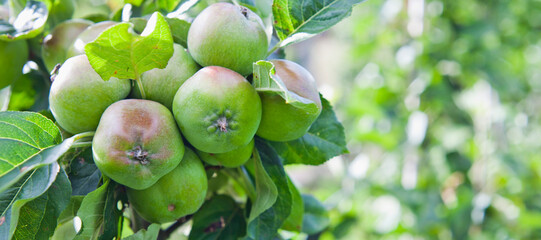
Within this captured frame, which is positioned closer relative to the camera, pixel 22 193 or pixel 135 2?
pixel 22 193

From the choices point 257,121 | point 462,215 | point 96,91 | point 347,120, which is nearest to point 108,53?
point 96,91

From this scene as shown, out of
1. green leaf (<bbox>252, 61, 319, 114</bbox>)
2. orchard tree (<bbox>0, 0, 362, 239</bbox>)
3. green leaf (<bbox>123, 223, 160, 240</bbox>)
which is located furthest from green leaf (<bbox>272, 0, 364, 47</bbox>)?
green leaf (<bbox>123, 223, 160, 240</bbox>)

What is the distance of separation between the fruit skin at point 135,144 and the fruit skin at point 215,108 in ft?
0.10

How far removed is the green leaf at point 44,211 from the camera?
640mm

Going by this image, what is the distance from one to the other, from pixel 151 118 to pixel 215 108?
0.29 ft

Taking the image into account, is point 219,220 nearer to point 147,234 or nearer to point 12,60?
point 147,234

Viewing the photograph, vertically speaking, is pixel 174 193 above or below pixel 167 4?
below

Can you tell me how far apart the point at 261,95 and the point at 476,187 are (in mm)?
2117

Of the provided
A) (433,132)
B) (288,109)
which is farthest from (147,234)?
(433,132)

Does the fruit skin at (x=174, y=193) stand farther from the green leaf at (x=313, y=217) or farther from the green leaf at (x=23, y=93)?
the green leaf at (x=313, y=217)

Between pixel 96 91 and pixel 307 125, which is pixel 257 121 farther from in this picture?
pixel 96 91

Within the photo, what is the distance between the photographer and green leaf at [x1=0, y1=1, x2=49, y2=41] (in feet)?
2.60

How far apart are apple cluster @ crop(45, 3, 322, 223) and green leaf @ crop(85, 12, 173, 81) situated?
0.03 m

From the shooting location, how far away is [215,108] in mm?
630
